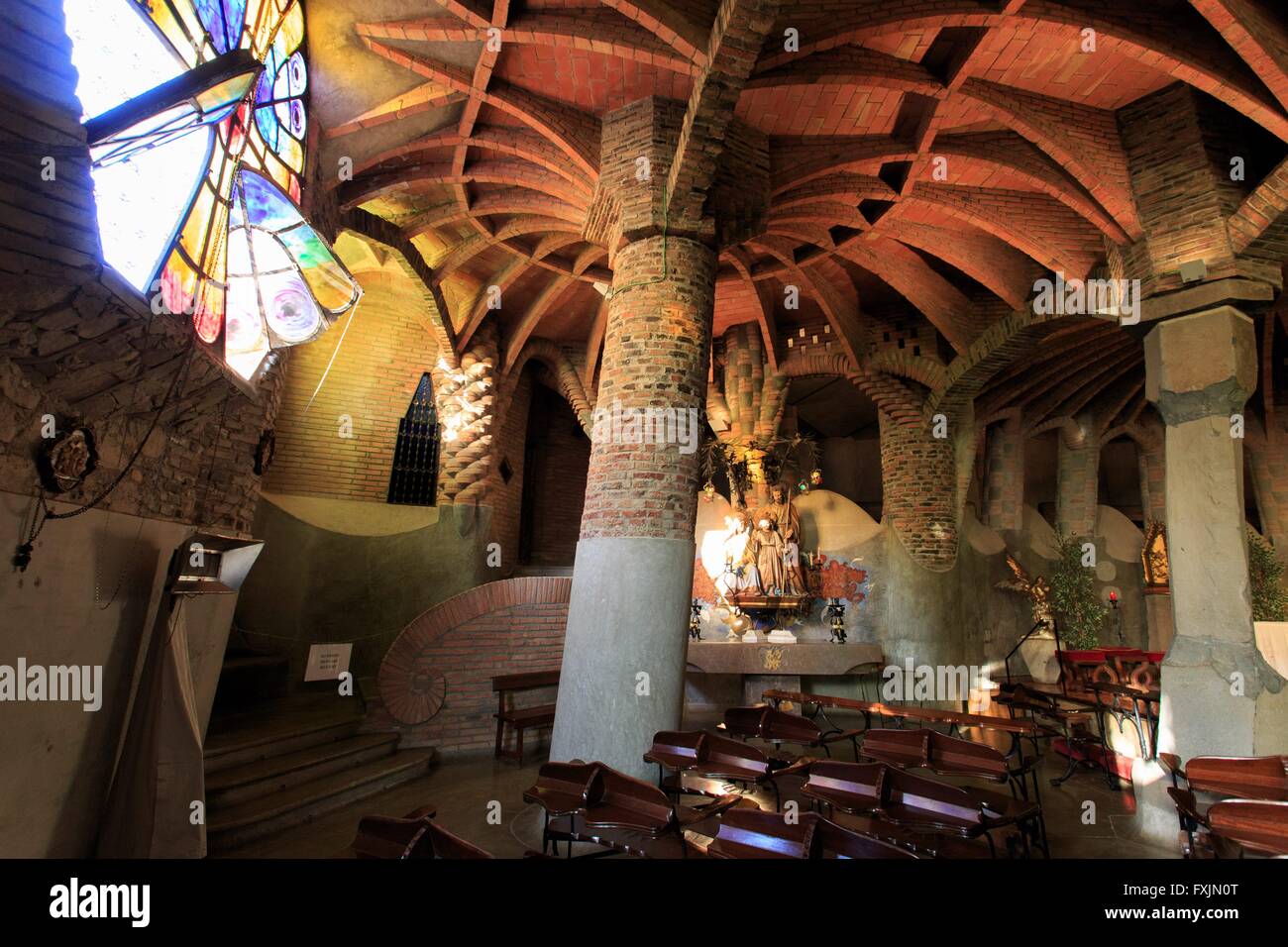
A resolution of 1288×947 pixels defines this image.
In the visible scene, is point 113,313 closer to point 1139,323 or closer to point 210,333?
point 210,333

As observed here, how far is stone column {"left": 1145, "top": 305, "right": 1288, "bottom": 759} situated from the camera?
508 cm

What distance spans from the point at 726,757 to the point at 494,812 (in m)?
2.18

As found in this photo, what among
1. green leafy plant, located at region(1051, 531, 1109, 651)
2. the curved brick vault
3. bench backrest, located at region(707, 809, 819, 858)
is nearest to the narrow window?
the curved brick vault

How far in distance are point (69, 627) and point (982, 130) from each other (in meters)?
8.97

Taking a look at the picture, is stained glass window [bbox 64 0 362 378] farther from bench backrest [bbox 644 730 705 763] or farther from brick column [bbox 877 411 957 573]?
brick column [bbox 877 411 957 573]

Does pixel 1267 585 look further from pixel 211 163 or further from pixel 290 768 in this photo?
pixel 211 163

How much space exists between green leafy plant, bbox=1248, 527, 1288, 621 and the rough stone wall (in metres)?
10.9

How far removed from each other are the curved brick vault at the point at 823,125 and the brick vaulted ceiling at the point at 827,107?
0.08 feet

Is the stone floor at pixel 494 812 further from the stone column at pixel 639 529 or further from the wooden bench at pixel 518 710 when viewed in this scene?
the stone column at pixel 639 529

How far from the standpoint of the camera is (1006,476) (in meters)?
13.0

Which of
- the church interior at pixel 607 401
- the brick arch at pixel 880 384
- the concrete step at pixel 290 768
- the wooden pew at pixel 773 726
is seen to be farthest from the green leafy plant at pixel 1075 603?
the concrete step at pixel 290 768

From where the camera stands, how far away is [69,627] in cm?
368

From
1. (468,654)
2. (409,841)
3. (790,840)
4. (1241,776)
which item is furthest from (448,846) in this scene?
(468,654)

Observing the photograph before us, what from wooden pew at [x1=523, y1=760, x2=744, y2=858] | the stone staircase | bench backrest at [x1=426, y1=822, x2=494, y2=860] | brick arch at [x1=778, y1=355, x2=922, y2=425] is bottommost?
the stone staircase
